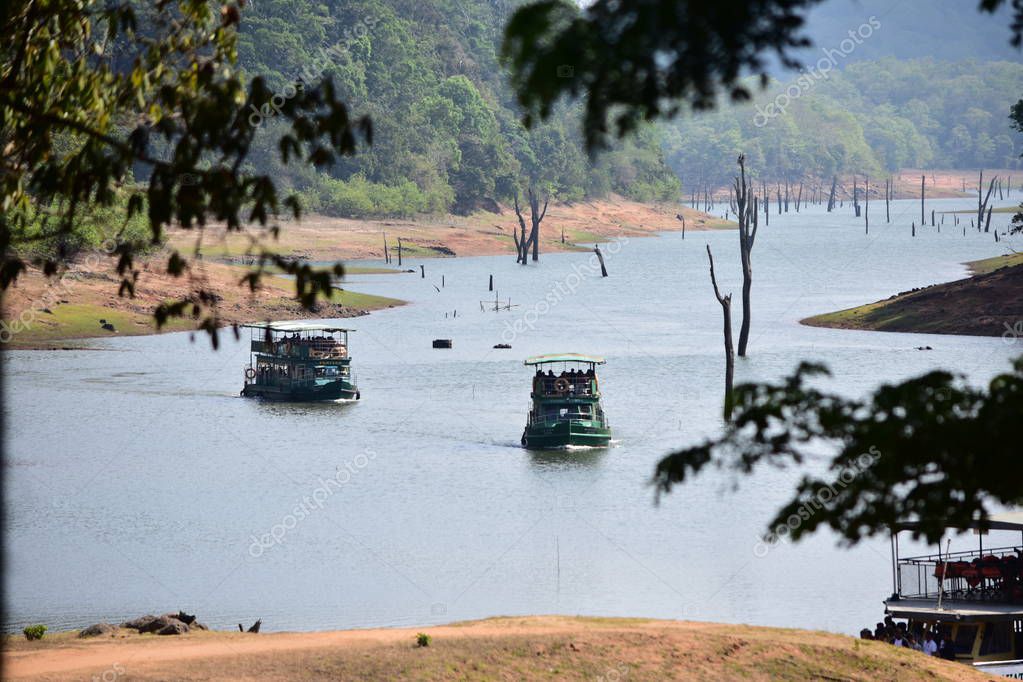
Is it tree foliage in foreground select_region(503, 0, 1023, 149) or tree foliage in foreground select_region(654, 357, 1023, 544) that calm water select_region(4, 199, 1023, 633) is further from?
tree foliage in foreground select_region(503, 0, 1023, 149)

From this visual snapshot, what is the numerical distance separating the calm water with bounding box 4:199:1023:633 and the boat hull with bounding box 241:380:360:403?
47.9 inches

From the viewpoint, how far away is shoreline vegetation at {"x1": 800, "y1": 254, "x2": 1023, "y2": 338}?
259ft

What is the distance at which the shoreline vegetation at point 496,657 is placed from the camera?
2264 cm

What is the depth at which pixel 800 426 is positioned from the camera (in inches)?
444

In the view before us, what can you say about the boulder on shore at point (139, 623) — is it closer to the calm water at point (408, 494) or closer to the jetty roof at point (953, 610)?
the calm water at point (408, 494)

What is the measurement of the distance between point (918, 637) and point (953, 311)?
58.9 meters

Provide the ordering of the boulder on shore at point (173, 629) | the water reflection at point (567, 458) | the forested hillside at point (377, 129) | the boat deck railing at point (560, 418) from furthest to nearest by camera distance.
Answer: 1. the forested hillside at point (377, 129)
2. the boat deck railing at point (560, 418)
3. the water reflection at point (567, 458)
4. the boulder on shore at point (173, 629)

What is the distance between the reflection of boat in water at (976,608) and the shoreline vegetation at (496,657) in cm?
147

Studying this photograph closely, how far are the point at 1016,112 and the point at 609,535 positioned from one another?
160 ft

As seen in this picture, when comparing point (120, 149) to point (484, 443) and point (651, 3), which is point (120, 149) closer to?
point (651, 3)

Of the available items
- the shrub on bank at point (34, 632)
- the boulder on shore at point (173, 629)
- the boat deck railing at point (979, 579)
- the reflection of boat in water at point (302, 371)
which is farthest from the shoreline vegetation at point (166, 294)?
the boat deck railing at point (979, 579)

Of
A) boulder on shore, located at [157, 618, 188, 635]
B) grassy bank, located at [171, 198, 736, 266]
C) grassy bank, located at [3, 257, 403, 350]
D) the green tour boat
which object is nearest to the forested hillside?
grassy bank, located at [171, 198, 736, 266]

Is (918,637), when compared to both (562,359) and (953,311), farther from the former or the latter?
(953,311)

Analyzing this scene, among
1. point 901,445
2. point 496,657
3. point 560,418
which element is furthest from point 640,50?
point 560,418
